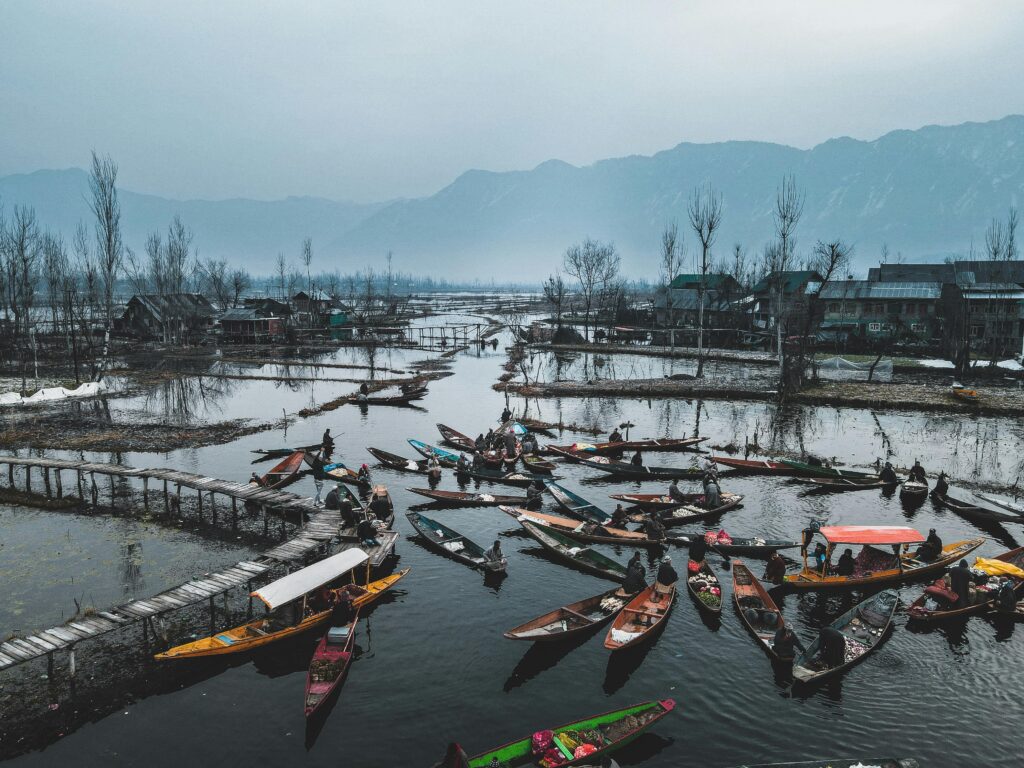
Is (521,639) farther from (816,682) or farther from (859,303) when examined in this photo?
(859,303)

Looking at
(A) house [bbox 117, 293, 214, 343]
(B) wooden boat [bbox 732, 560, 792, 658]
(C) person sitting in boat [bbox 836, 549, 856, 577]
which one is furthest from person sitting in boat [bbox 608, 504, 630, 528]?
(A) house [bbox 117, 293, 214, 343]

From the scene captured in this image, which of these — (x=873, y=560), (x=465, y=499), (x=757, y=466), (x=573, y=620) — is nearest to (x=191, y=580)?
(x=573, y=620)

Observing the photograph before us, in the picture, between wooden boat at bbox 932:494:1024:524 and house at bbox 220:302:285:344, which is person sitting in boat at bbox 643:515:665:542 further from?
house at bbox 220:302:285:344

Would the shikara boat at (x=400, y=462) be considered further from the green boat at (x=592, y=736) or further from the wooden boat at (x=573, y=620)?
the green boat at (x=592, y=736)

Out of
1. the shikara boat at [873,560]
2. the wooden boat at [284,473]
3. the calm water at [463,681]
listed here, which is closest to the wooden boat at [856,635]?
the calm water at [463,681]

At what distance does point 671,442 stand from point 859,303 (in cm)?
5545

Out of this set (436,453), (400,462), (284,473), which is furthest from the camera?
(436,453)

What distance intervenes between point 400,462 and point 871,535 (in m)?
22.4

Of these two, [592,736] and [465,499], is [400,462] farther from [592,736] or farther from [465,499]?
[592,736]

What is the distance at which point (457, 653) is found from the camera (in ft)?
55.9

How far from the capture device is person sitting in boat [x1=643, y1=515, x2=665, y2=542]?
2329 cm

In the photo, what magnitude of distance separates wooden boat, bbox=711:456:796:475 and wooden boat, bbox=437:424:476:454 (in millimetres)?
14228

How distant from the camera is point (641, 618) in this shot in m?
17.7

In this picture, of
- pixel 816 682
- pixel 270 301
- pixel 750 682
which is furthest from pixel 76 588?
pixel 270 301
